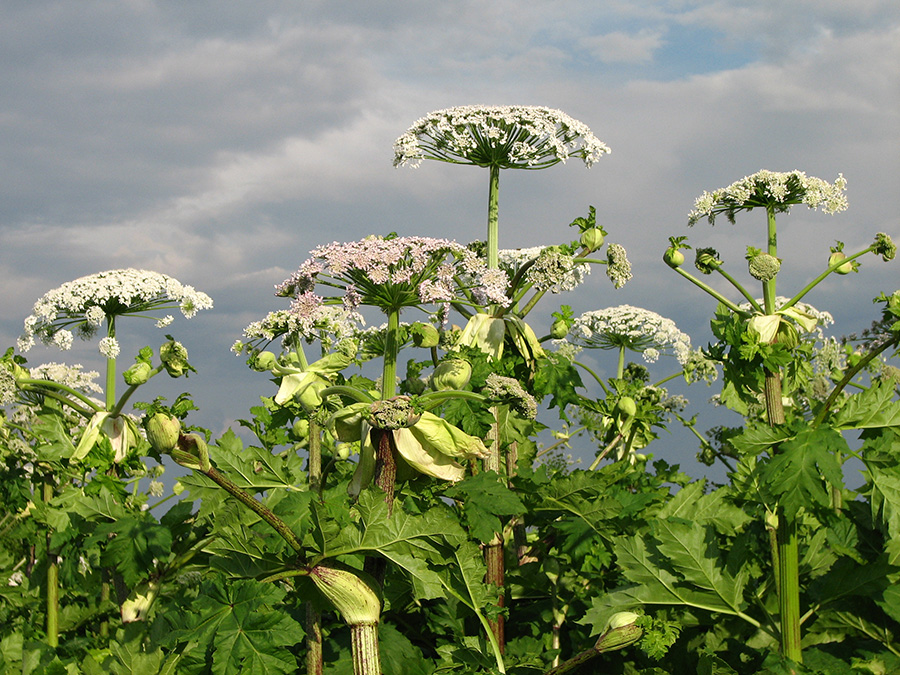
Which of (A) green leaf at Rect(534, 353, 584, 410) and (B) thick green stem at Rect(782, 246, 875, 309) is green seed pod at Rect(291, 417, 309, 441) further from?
(B) thick green stem at Rect(782, 246, 875, 309)

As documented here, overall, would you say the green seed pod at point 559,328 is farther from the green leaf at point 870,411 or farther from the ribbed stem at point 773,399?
the green leaf at point 870,411

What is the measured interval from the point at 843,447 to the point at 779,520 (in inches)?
27.1

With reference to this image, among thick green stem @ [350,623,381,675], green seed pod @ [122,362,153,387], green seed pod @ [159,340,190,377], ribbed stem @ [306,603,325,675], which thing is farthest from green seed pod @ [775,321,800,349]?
green seed pod @ [122,362,153,387]

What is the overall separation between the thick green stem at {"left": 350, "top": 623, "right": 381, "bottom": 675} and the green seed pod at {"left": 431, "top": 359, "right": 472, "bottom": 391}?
1274mm

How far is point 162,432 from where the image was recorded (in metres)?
3.03

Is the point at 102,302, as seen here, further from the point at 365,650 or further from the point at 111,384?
the point at 365,650

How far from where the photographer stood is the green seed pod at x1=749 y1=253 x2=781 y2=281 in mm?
4590

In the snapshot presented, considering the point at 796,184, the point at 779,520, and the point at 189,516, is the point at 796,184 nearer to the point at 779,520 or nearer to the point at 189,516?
the point at 779,520

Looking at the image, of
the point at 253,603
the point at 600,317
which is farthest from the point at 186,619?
the point at 600,317

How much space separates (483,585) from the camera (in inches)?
172

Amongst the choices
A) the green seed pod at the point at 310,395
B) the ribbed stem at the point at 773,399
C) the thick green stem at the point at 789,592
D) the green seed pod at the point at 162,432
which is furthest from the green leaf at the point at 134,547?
the ribbed stem at the point at 773,399

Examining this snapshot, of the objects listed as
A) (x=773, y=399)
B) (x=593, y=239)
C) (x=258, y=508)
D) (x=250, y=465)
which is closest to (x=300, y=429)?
(x=250, y=465)

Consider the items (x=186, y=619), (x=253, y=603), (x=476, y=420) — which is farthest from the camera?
(x=476, y=420)

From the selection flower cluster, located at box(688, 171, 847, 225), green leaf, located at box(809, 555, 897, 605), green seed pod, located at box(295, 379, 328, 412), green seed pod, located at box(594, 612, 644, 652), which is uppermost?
flower cluster, located at box(688, 171, 847, 225)
